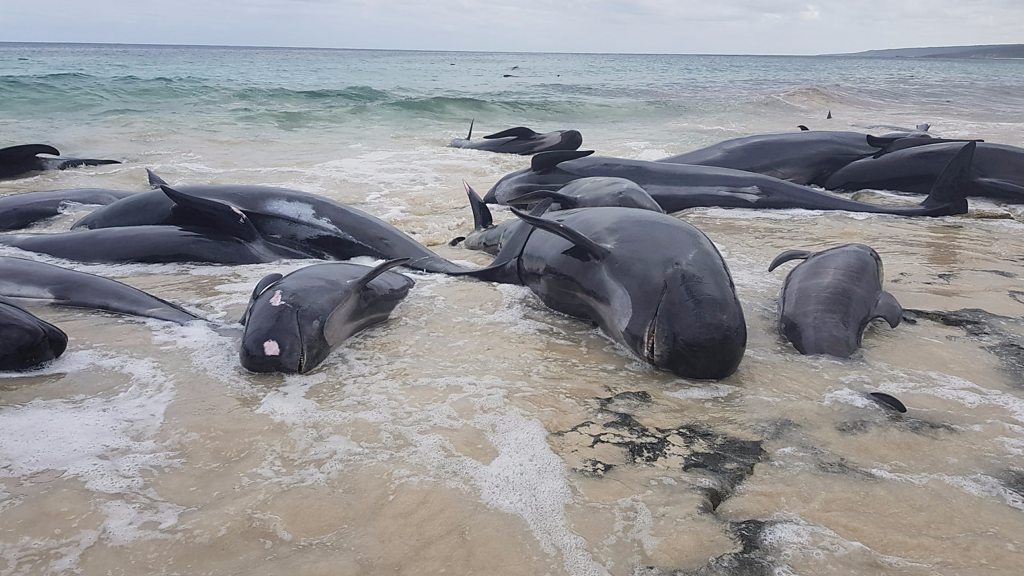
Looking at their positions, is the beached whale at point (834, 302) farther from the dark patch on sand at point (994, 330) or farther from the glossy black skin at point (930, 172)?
the glossy black skin at point (930, 172)

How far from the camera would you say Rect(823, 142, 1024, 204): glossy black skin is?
27.2ft

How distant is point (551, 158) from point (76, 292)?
4652 millimetres

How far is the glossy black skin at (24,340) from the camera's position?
11.8 ft

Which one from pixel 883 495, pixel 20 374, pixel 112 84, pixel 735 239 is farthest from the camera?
pixel 112 84

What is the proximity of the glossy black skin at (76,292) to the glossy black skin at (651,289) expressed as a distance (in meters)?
2.27

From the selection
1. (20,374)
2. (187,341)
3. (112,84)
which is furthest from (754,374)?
(112,84)

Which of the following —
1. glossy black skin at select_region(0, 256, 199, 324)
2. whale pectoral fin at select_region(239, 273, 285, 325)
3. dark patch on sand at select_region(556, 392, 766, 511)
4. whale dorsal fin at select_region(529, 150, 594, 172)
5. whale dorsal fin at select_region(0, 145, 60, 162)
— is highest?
whale dorsal fin at select_region(529, 150, 594, 172)

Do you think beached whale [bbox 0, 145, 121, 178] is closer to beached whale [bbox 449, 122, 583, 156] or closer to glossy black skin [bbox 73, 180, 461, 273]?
glossy black skin [bbox 73, 180, 461, 273]

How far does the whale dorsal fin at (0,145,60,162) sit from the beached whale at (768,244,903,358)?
9746mm

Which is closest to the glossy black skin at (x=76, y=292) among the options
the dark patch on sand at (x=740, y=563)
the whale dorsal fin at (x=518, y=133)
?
the dark patch on sand at (x=740, y=563)

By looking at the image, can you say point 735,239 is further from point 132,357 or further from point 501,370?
point 132,357

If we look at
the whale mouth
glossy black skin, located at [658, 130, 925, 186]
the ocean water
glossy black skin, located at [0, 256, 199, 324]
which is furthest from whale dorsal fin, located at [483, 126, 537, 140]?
the whale mouth

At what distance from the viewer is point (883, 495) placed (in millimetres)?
2633

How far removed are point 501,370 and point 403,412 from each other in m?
0.66
